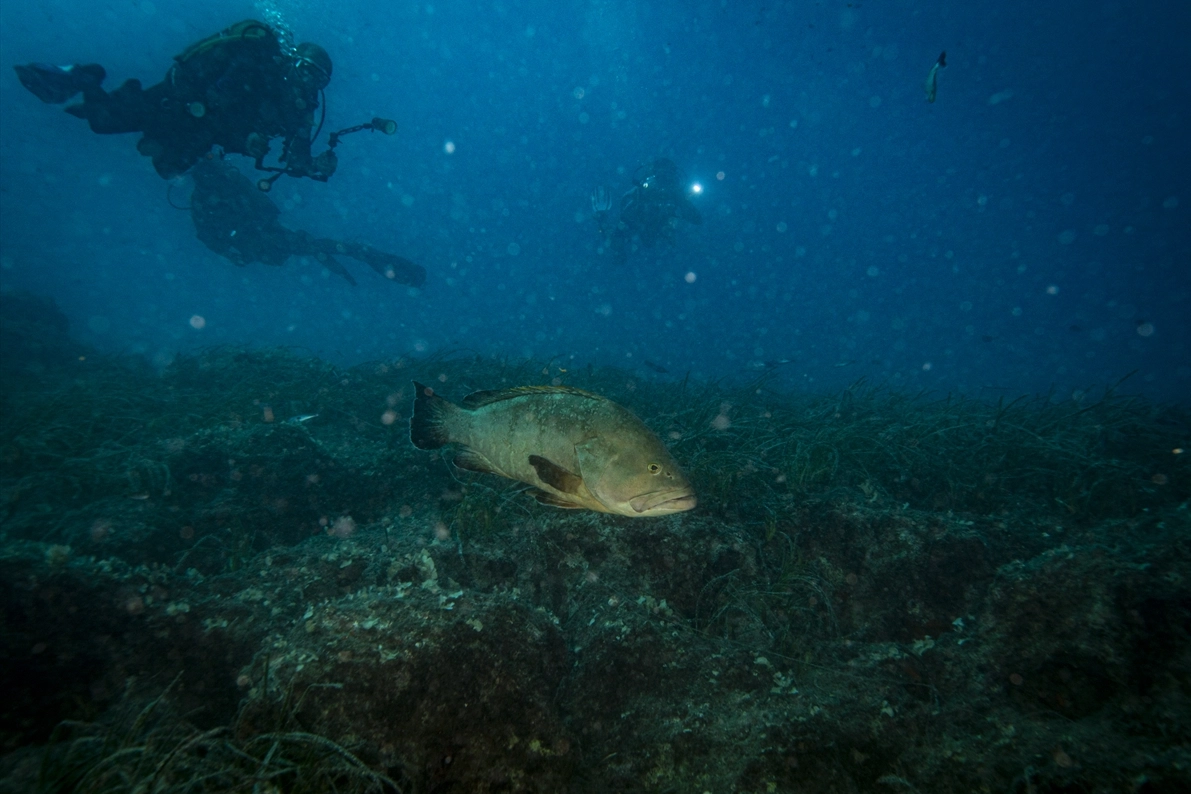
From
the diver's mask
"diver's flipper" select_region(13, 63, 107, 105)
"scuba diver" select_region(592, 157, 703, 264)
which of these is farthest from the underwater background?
"scuba diver" select_region(592, 157, 703, 264)

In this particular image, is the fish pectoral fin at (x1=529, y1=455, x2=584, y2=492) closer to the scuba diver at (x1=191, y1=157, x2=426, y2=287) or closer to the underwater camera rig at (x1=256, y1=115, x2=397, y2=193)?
the underwater camera rig at (x1=256, y1=115, x2=397, y2=193)

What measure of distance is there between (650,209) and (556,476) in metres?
27.8

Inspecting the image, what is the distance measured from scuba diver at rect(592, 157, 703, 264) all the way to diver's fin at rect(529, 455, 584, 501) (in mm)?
25134

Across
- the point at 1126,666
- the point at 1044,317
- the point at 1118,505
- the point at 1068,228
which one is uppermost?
the point at 1068,228

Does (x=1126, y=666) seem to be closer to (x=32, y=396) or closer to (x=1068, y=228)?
(x=32, y=396)

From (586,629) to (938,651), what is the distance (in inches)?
93.7

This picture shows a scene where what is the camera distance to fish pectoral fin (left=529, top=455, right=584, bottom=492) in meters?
2.42

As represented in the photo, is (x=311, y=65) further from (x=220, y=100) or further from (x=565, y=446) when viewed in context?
(x=565, y=446)

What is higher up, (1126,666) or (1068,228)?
(1068,228)

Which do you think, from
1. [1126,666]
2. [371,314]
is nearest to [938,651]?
[1126,666]

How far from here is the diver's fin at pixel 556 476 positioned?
7.93 ft

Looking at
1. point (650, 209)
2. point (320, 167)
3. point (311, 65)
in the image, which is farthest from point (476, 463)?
point (650, 209)

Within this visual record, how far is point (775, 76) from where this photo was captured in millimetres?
63875

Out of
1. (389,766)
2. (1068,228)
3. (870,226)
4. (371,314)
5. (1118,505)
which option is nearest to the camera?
(389,766)
